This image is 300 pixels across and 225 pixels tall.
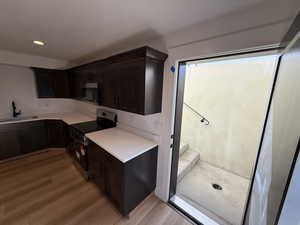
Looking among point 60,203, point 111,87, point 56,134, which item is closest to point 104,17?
point 111,87

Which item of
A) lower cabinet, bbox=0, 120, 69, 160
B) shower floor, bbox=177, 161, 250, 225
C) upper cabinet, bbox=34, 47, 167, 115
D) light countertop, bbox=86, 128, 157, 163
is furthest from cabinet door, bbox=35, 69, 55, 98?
shower floor, bbox=177, 161, 250, 225

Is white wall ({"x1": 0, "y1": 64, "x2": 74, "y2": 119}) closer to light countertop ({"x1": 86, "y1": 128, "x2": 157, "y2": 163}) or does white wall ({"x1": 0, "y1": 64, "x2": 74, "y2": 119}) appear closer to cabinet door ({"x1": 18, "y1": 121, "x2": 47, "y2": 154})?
cabinet door ({"x1": 18, "y1": 121, "x2": 47, "y2": 154})

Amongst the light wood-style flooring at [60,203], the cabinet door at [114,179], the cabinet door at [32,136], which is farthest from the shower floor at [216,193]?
the cabinet door at [32,136]

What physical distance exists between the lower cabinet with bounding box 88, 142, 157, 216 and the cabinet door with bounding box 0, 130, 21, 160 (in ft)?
6.81

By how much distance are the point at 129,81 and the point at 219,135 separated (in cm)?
234

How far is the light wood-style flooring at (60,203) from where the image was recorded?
159cm

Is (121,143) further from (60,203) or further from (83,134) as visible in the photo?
(60,203)

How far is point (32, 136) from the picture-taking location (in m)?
2.91

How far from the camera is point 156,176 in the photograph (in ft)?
6.44

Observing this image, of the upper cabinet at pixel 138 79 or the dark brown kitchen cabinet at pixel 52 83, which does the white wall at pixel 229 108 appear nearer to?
the upper cabinet at pixel 138 79

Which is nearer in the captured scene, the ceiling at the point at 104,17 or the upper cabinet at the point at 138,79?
the ceiling at the point at 104,17

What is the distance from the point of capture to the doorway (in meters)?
1.87

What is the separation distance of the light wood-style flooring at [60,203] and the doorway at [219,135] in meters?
0.40

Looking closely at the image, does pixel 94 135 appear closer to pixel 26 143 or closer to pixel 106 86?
pixel 106 86
